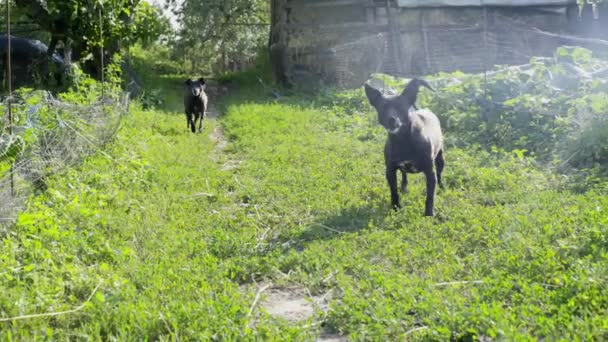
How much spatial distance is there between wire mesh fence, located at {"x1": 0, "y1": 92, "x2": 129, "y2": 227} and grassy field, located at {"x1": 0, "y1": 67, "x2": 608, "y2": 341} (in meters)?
0.18

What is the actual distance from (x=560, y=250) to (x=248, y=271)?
253 centimetres

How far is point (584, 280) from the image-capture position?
175 inches

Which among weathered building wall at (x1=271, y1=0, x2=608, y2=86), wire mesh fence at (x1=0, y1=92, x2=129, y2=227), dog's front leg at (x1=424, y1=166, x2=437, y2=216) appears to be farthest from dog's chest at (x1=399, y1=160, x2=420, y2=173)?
weathered building wall at (x1=271, y1=0, x2=608, y2=86)

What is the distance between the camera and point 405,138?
746 centimetres

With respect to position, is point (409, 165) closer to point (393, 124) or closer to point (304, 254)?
point (393, 124)

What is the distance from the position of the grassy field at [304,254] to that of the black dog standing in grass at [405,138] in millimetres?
346

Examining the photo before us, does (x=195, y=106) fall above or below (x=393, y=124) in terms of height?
below

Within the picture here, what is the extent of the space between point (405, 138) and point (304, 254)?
215 centimetres

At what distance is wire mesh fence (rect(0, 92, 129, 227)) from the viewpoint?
6.28 metres

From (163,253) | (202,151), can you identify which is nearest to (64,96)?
(202,151)

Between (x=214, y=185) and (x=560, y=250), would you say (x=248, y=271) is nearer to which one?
(x=560, y=250)

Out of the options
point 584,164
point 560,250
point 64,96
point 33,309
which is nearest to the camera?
point 33,309

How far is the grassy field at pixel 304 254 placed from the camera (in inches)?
171

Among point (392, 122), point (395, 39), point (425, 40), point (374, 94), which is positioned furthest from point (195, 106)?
point (425, 40)
